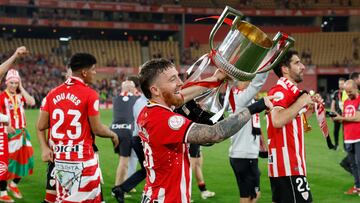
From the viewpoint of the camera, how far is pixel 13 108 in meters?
9.70

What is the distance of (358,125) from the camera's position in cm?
979

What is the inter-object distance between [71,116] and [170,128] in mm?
2435

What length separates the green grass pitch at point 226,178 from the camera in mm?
9305

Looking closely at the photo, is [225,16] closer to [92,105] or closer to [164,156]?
[164,156]

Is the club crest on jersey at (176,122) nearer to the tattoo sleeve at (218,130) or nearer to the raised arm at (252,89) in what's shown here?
the tattoo sleeve at (218,130)

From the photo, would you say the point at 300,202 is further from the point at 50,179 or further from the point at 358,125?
the point at 358,125

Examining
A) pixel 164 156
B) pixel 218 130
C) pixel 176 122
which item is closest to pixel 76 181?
pixel 164 156

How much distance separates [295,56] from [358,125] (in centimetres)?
449

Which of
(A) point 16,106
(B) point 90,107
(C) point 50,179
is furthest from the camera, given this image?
(A) point 16,106

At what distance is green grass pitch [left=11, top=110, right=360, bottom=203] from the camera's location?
9305 mm

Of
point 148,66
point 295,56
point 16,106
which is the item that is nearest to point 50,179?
point 16,106

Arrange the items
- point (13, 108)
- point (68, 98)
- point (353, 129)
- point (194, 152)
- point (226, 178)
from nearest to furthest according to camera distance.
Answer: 1. point (68, 98)
2. point (194, 152)
3. point (13, 108)
4. point (353, 129)
5. point (226, 178)

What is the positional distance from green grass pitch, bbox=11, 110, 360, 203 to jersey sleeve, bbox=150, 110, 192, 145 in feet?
18.4

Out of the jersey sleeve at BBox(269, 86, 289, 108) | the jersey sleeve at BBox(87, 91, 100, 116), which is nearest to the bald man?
the jersey sleeve at BBox(269, 86, 289, 108)
